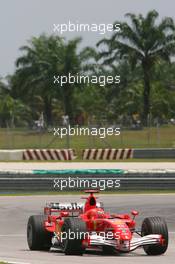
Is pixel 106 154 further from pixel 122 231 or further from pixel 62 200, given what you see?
pixel 122 231

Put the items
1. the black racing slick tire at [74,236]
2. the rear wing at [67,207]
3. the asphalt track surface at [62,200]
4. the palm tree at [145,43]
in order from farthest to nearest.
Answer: the palm tree at [145,43], the rear wing at [67,207], the black racing slick tire at [74,236], the asphalt track surface at [62,200]

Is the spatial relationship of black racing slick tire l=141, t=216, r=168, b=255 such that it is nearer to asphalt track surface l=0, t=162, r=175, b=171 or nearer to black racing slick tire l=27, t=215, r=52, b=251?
black racing slick tire l=27, t=215, r=52, b=251

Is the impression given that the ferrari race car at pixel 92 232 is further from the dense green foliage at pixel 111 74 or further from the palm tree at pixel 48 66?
the palm tree at pixel 48 66

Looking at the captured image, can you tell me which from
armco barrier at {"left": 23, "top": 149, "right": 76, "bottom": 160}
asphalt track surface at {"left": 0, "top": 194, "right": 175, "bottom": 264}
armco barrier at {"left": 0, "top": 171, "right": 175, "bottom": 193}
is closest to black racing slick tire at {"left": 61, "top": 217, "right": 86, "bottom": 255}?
asphalt track surface at {"left": 0, "top": 194, "right": 175, "bottom": 264}

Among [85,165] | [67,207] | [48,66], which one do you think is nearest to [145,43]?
[48,66]

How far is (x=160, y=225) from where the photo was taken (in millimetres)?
12539

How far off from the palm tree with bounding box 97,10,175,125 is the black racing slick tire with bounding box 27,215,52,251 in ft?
141

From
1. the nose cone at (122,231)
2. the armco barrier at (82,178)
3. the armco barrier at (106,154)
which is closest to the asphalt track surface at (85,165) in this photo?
the armco barrier at (106,154)

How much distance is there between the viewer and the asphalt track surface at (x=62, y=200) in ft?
38.0

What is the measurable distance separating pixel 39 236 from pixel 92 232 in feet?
3.15

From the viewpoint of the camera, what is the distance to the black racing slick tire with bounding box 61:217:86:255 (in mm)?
11984

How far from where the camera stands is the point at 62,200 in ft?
70.5

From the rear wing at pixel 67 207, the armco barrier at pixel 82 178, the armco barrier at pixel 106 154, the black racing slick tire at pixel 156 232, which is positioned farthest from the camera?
the armco barrier at pixel 106 154

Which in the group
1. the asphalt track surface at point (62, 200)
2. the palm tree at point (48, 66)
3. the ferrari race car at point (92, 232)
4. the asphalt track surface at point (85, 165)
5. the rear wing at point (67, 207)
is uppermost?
the palm tree at point (48, 66)
